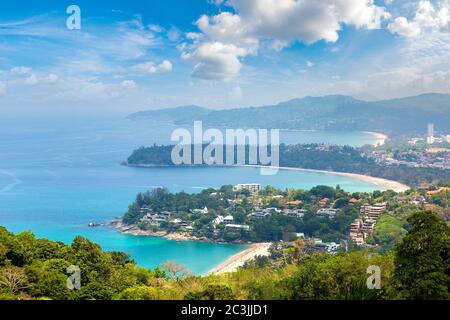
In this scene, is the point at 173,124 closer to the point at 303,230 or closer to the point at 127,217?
Result: the point at 127,217

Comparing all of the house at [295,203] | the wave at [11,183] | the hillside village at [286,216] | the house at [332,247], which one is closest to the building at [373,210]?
the hillside village at [286,216]

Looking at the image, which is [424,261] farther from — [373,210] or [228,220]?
[228,220]

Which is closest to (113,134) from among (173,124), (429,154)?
(173,124)

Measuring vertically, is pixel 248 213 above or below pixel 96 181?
below

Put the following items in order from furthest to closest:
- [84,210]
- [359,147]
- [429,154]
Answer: [359,147]
[429,154]
[84,210]

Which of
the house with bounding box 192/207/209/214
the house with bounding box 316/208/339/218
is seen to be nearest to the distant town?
the house with bounding box 316/208/339/218

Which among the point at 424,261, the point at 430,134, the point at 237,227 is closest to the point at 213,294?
the point at 424,261

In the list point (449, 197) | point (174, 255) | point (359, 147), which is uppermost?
point (359, 147)
